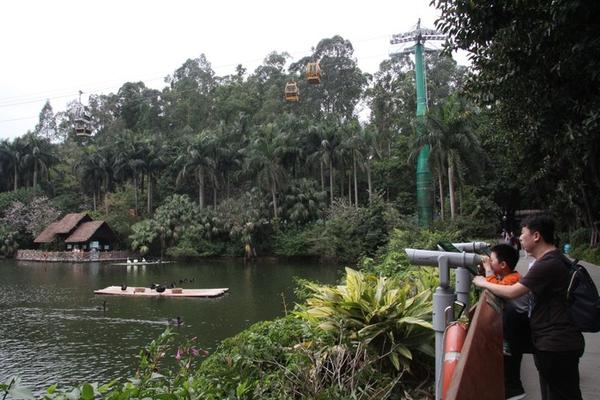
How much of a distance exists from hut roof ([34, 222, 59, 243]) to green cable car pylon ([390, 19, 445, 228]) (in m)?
28.9

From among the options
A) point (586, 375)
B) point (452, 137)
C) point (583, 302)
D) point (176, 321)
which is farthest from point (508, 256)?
point (452, 137)

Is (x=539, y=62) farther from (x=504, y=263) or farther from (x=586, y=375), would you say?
(x=504, y=263)

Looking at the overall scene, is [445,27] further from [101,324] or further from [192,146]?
[192,146]

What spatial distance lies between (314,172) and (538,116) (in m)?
35.0

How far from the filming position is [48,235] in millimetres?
41688

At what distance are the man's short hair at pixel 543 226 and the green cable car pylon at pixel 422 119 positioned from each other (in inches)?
1028

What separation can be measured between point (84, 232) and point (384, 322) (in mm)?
40191

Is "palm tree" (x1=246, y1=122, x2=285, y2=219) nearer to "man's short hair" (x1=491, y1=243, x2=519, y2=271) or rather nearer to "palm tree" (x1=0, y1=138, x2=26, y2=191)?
"palm tree" (x1=0, y1=138, x2=26, y2=191)

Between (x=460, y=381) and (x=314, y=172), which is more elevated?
(x=314, y=172)

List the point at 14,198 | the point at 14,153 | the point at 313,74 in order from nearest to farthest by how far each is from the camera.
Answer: the point at 313,74 < the point at 14,198 < the point at 14,153

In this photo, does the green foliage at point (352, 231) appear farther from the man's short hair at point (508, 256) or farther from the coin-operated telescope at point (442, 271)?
the coin-operated telescope at point (442, 271)

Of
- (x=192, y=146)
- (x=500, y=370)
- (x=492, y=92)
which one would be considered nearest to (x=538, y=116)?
(x=492, y=92)

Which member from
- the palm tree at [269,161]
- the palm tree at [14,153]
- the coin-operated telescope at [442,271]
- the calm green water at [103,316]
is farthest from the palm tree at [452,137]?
the palm tree at [14,153]

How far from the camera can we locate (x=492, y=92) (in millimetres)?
7750
